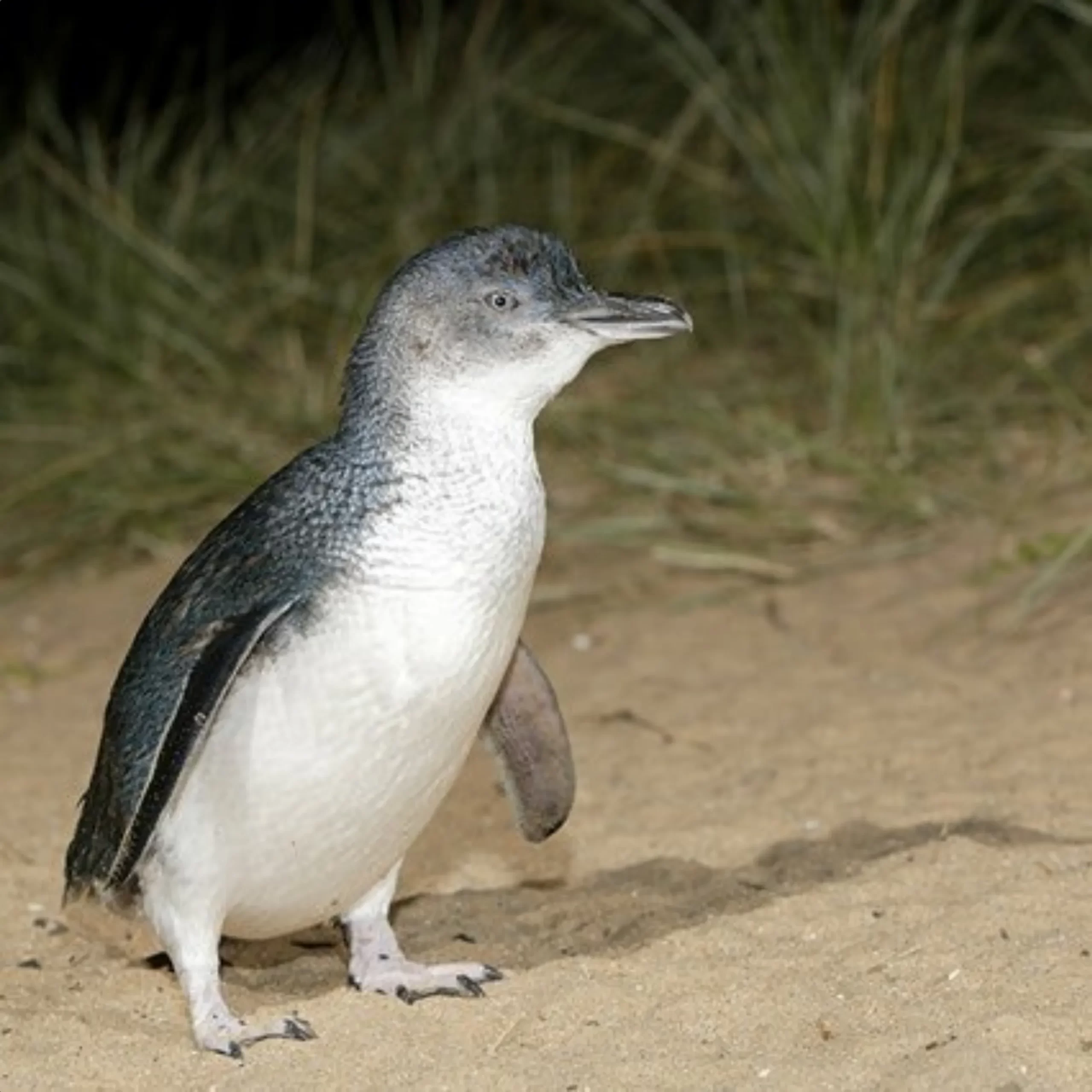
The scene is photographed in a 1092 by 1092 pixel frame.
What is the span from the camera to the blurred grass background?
648 centimetres

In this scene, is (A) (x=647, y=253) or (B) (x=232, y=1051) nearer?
(B) (x=232, y=1051)

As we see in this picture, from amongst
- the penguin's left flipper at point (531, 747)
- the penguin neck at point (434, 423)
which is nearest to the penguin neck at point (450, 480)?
the penguin neck at point (434, 423)

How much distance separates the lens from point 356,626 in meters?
3.66

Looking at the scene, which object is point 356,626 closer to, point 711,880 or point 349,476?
point 349,476

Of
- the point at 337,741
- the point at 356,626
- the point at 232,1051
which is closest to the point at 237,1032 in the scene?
the point at 232,1051

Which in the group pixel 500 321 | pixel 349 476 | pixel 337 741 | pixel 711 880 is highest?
pixel 500 321

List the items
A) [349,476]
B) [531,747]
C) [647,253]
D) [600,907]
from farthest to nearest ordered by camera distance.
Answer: [647,253]
[600,907]
[531,747]
[349,476]

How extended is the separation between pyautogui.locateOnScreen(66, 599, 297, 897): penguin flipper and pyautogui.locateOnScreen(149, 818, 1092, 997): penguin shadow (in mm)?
561

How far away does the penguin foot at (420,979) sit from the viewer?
3.96m

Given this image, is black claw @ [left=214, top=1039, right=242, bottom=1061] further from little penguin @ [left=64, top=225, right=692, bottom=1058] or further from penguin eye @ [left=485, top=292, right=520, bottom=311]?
penguin eye @ [left=485, top=292, right=520, bottom=311]

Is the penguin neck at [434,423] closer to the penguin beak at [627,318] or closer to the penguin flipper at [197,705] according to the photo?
the penguin beak at [627,318]

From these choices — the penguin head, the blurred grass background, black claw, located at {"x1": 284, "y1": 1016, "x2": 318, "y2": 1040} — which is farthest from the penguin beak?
the blurred grass background

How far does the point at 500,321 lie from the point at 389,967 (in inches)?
38.3

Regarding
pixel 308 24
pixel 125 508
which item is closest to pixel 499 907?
pixel 125 508
